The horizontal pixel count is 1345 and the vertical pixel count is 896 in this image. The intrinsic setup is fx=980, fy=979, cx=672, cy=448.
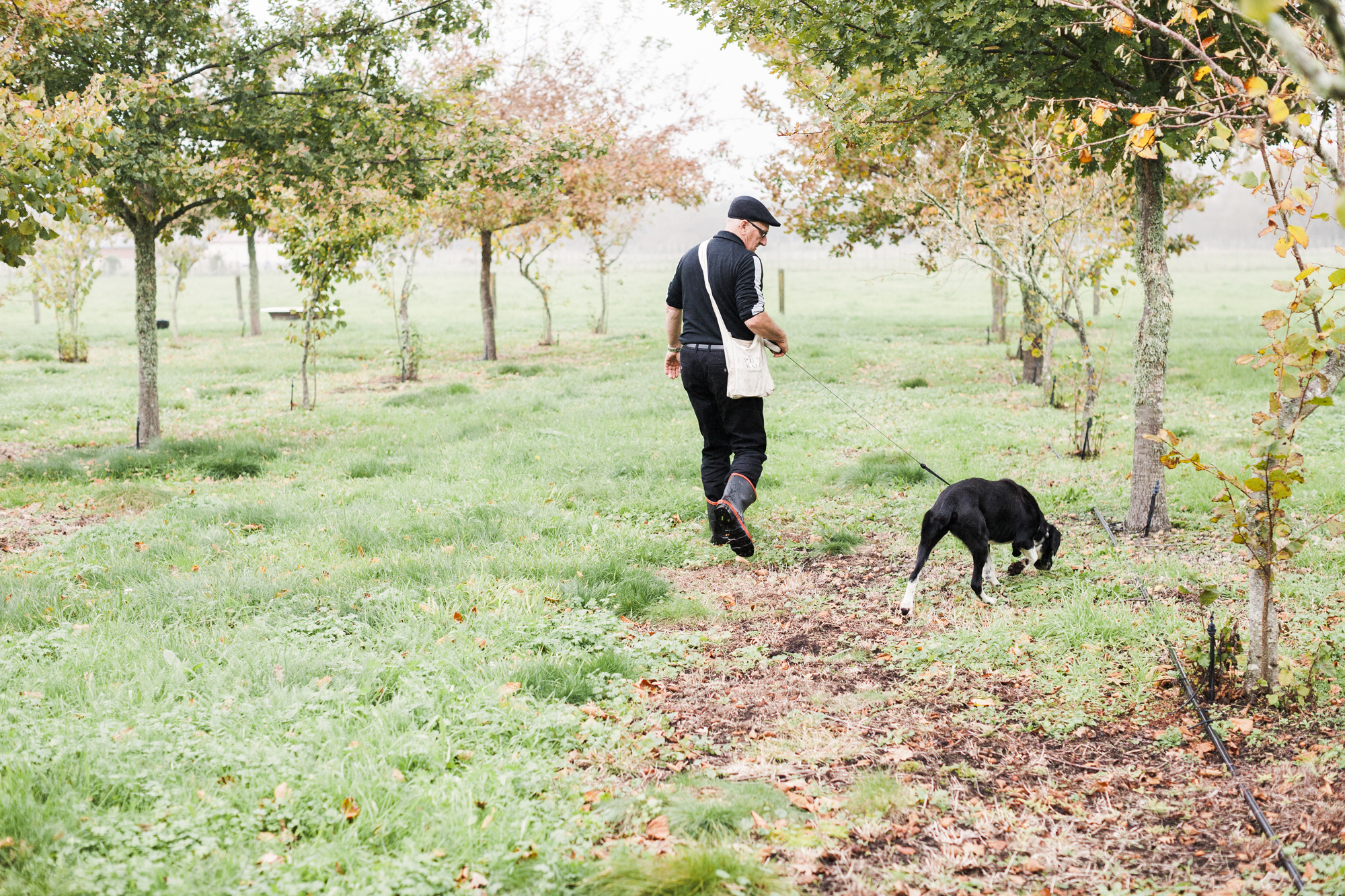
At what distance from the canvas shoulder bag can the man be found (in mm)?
31

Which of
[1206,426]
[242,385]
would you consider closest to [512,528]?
[1206,426]

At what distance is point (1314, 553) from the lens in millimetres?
6141

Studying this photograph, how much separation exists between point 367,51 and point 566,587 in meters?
7.23

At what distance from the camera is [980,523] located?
5.52 m

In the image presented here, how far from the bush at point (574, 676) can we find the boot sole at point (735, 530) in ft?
6.20


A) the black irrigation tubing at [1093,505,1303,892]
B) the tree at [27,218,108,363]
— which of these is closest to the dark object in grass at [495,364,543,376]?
the tree at [27,218,108,363]

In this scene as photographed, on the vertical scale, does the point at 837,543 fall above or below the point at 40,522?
below

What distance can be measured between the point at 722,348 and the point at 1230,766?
3.89 metres

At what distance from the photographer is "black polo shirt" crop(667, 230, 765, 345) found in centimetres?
640

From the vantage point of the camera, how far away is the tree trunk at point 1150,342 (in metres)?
6.46

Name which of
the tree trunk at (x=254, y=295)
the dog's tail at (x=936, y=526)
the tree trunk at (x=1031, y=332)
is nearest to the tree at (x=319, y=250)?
the tree trunk at (x=1031, y=332)

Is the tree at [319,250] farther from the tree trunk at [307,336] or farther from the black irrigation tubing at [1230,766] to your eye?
the black irrigation tubing at [1230,766]

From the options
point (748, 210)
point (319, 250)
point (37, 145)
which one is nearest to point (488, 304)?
point (319, 250)

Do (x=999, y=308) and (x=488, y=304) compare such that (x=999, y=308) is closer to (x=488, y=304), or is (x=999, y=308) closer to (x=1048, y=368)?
(x=1048, y=368)
